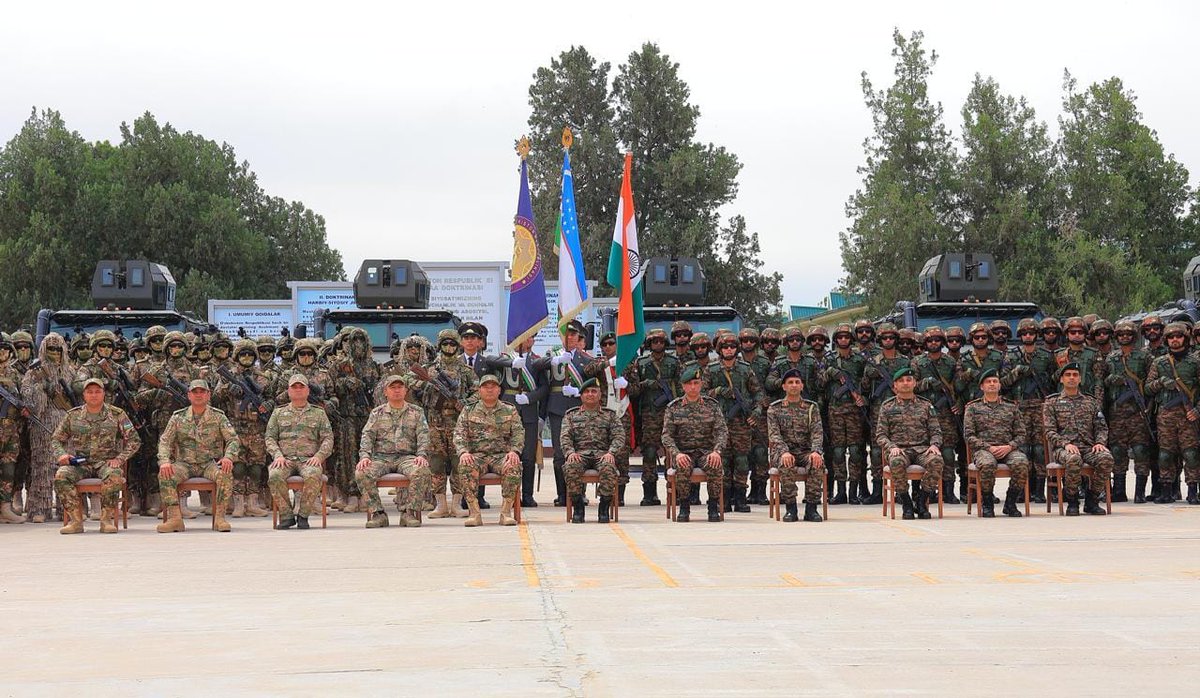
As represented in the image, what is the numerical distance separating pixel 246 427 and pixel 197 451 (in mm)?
1693

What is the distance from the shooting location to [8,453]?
14641 millimetres

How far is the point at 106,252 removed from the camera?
52.0 metres

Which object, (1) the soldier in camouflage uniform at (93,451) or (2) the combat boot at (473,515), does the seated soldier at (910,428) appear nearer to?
(2) the combat boot at (473,515)

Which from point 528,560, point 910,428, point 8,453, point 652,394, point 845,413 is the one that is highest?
point 652,394

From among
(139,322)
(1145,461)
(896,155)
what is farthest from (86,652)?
(896,155)

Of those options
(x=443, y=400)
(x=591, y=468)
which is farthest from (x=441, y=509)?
(x=591, y=468)

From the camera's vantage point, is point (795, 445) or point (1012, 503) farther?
point (795, 445)

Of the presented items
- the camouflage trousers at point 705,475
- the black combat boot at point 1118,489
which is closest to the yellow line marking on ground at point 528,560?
the camouflage trousers at point 705,475

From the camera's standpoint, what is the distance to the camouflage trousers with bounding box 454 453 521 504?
13.3 metres

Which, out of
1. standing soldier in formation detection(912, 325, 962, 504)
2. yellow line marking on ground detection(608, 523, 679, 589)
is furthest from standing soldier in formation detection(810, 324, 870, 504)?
yellow line marking on ground detection(608, 523, 679, 589)

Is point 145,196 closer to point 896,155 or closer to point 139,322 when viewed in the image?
point 896,155

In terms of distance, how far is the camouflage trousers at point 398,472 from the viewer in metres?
13.5

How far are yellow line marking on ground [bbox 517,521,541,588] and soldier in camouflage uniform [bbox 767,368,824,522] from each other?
2357 mm

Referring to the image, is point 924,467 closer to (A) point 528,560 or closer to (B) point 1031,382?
(B) point 1031,382
